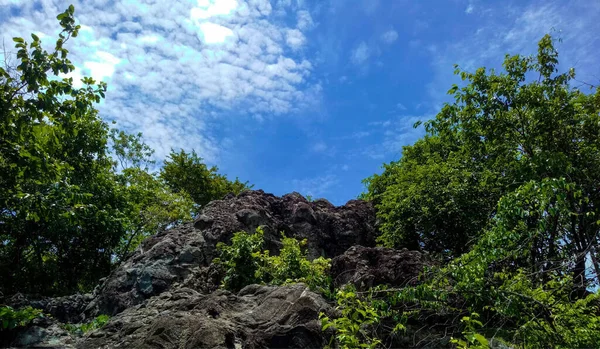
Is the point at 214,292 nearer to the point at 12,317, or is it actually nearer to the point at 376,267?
the point at 12,317

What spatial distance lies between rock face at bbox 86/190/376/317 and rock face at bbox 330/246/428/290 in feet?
10.8

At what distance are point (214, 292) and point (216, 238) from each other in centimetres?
449

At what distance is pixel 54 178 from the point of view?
29.6ft

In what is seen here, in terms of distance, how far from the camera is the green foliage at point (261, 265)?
10844 millimetres

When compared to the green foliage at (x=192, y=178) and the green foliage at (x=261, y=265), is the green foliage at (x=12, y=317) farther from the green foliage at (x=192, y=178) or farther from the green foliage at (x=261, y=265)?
the green foliage at (x=192, y=178)

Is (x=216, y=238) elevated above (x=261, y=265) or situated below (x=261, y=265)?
above

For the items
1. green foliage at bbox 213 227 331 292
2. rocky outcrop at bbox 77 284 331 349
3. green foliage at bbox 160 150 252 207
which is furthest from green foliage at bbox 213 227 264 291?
green foliage at bbox 160 150 252 207

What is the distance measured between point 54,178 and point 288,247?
5.70 metres

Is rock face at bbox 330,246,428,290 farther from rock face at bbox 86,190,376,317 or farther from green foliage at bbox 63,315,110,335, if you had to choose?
green foliage at bbox 63,315,110,335

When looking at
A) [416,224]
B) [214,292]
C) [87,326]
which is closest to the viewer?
[214,292]

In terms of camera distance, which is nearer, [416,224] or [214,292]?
[214,292]

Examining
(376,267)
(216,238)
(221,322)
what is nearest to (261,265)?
(216,238)

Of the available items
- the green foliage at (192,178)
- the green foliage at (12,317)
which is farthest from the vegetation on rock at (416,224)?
the green foliage at (192,178)

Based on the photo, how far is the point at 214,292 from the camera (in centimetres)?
874
